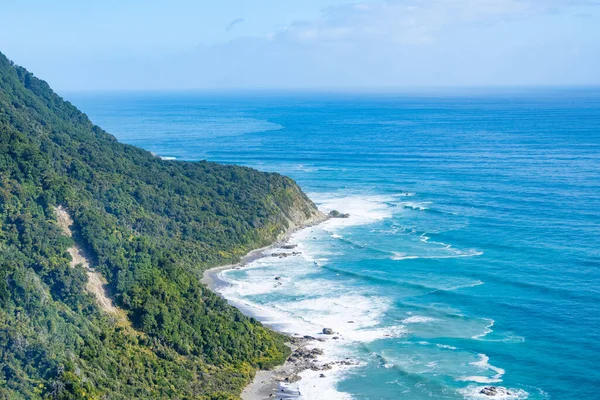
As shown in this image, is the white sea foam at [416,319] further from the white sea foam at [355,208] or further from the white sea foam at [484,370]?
the white sea foam at [355,208]

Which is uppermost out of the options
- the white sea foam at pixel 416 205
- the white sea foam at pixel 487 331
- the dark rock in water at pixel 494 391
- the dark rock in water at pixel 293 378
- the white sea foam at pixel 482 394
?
the white sea foam at pixel 416 205

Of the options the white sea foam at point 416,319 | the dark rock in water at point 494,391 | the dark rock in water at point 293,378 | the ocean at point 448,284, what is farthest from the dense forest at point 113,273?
the dark rock in water at point 494,391

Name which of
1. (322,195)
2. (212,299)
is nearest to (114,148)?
(322,195)

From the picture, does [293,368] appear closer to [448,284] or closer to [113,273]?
[113,273]

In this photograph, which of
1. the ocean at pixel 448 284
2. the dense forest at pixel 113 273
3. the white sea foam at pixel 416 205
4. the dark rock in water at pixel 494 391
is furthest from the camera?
the white sea foam at pixel 416 205

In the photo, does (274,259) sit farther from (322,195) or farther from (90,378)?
(90,378)

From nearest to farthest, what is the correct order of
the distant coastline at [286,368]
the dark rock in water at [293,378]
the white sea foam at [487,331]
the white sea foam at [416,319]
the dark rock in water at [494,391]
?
1. the dark rock in water at [494,391]
2. the distant coastline at [286,368]
3. the dark rock in water at [293,378]
4. the white sea foam at [487,331]
5. the white sea foam at [416,319]

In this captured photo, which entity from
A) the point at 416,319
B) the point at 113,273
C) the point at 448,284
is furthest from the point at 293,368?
the point at 448,284

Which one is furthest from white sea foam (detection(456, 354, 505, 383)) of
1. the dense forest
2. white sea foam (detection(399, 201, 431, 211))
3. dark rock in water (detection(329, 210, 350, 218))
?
white sea foam (detection(399, 201, 431, 211))

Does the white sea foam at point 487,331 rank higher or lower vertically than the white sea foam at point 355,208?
lower
